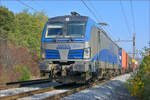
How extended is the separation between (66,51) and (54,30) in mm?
1413

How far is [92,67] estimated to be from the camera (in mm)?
11227

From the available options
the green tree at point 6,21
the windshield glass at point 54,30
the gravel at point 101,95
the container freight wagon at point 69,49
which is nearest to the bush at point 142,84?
the gravel at point 101,95

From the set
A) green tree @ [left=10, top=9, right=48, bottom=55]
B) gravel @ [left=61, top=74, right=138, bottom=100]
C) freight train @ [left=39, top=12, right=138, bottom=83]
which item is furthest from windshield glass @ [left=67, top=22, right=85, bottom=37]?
green tree @ [left=10, top=9, right=48, bottom=55]

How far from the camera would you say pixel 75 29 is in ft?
37.6

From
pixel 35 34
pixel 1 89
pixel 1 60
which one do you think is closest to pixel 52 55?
pixel 1 89

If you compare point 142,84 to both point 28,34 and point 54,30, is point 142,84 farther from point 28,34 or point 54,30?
point 28,34

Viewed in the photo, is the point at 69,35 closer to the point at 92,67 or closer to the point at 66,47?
the point at 66,47

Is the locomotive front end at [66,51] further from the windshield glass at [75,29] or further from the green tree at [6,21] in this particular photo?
the green tree at [6,21]

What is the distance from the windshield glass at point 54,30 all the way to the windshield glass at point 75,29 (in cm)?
42

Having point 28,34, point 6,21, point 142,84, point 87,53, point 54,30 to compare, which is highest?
point 6,21

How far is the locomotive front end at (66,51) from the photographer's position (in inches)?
425

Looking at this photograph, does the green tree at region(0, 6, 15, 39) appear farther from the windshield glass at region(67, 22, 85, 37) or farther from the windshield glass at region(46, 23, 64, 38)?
the windshield glass at region(67, 22, 85, 37)

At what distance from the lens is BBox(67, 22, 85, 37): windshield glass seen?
11.3m

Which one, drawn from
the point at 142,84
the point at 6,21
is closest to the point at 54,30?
the point at 142,84
